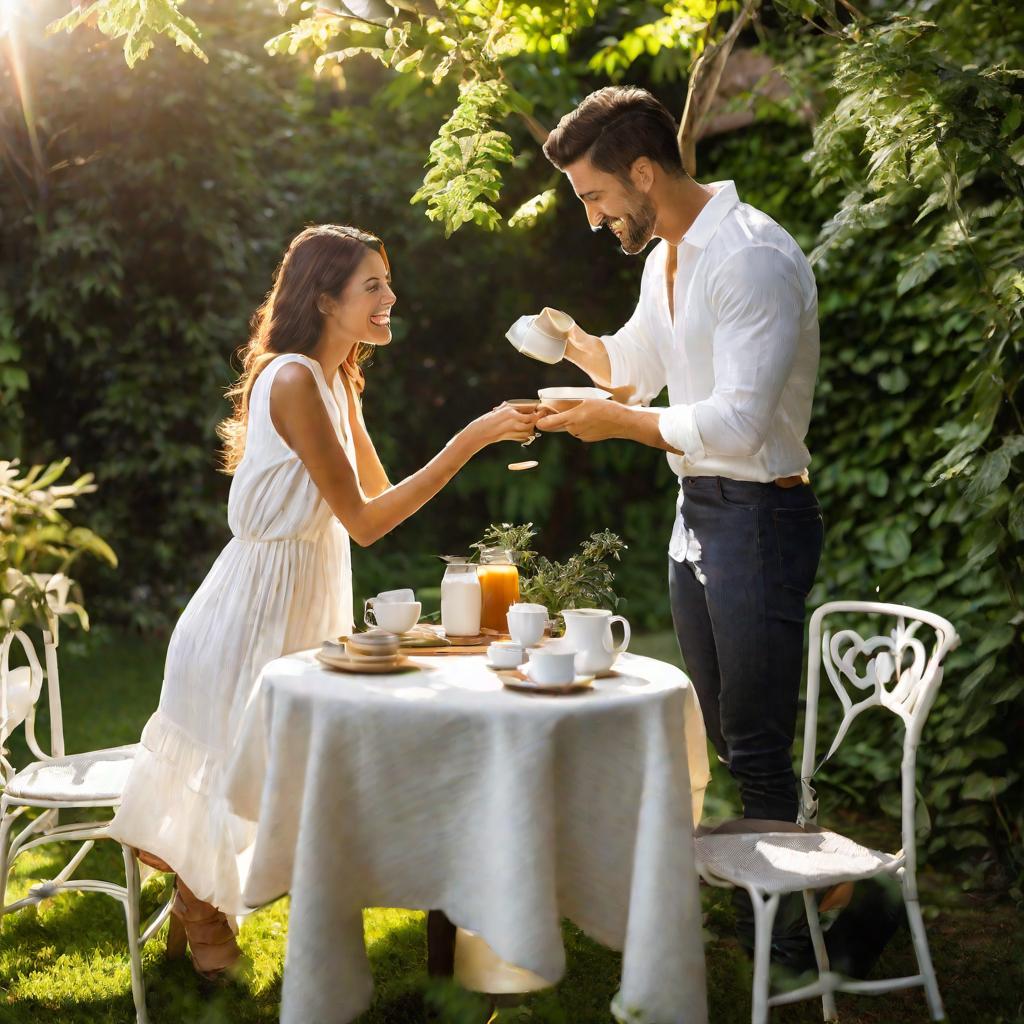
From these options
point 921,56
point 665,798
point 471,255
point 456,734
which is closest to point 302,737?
point 456,734

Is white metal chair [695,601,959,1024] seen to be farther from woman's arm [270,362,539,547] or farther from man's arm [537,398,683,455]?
woman's arm [270,362,539,547]

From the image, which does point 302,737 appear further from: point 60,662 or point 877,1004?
point 60,662

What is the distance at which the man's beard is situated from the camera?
9.03ft

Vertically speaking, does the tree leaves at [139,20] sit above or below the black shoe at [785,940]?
above

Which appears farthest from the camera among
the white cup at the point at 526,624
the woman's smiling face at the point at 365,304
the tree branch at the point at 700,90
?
the tree branch at the point at 700,90

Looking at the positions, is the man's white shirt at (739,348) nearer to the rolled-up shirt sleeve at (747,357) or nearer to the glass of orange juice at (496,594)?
the rolled-up shirt sleeve at (747,357)

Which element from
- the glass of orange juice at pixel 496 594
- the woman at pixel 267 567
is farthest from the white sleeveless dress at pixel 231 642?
the glass of orange juice at pixel 496 594

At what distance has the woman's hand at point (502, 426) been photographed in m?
2.68

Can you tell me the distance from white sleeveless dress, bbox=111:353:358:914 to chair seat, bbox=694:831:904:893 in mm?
1004

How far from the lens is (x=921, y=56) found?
270 centimetres

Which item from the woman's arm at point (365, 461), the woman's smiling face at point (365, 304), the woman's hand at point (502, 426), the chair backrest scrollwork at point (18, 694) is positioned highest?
the woman's smiling face at point (365, 304)

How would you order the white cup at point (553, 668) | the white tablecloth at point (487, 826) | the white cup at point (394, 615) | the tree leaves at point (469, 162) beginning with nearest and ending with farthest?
the white tablecloth at point (487, 826) < the white cup at point (553, 668) < the white cup at point (394, 615) < the tree leaves at point (469, 162)

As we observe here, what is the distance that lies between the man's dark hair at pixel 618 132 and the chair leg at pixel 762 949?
154 centimetres

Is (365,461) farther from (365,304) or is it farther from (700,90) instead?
(700,90)
